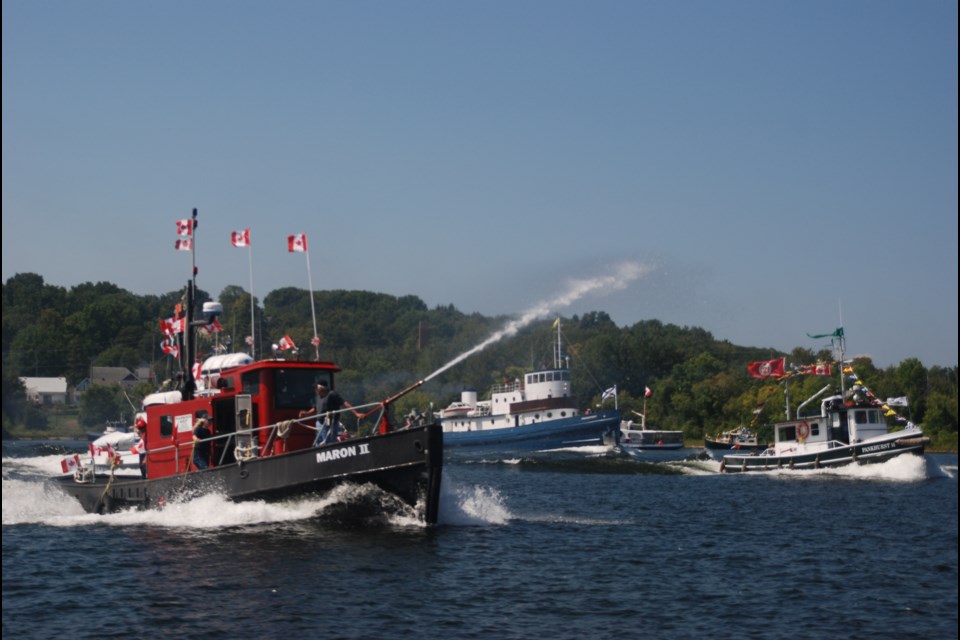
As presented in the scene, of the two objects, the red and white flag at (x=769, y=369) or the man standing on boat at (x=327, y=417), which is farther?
the red and white flag at (x=769, y=369)

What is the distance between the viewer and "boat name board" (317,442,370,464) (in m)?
25.4

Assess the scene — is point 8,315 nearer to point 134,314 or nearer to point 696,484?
point 134,314

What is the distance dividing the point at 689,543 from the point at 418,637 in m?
12.6

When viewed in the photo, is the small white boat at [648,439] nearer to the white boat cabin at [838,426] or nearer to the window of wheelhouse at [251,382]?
the white boat cabin at [838,426]

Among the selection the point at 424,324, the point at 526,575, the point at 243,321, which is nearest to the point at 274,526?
the point at 526,575

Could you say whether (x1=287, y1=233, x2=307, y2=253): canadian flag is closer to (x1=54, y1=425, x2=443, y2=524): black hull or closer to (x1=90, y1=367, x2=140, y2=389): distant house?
(x1=54, y1=425, x2=443, y2=524): black hull

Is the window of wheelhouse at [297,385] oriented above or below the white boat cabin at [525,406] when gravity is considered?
above

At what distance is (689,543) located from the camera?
90.0 feet

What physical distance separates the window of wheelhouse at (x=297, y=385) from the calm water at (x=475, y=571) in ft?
9.80

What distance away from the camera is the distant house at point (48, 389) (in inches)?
5177

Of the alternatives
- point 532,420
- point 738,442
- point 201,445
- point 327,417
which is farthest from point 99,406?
point 327,417

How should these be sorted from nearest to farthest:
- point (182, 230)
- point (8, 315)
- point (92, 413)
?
point (182, 230), point (92, 413), point (8, 315)

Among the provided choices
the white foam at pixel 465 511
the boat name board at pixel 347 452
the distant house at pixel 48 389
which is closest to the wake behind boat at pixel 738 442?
the white foam at pixel 465 511

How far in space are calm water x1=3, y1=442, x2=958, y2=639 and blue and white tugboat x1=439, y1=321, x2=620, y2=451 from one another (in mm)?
50828
